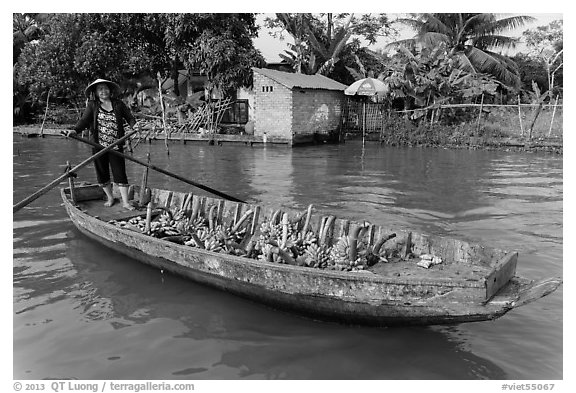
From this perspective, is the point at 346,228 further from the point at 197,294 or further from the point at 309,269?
the point at 197,294

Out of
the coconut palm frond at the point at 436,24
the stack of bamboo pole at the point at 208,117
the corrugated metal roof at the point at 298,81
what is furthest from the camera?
the coconut palm frond at the point at 436,24

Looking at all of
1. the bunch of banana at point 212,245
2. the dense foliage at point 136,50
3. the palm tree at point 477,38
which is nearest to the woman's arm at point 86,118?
the bunch of banana at point 212,245

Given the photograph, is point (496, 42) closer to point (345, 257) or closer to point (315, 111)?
point (315, 111)

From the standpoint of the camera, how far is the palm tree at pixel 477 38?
65.5ft

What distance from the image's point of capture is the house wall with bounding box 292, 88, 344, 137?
17547mm

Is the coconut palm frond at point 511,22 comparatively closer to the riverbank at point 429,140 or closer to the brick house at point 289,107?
the riverbank at point 429,140

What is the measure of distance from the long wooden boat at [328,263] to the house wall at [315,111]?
38.1 ft

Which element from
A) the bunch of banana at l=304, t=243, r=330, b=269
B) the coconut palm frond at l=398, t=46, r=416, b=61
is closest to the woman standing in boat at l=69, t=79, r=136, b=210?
the bunch of banana at l=304, t=243, r=330, b=269

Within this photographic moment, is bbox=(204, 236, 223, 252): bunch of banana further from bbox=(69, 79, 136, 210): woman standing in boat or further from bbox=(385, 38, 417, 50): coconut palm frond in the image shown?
bbox=(385, 38, 417, 50): coconut palm frond

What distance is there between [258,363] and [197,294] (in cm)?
141

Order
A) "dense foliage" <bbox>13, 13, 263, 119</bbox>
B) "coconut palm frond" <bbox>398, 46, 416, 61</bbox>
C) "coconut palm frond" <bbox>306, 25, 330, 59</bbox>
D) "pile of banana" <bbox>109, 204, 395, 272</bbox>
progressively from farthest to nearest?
"coconut palm frond" <bbox>306, 25, 330, 59</bbox> < "dense foliage" <bbox>13, 13, 263, 119</bbox> < "coconut palm frond" <bbox>398, 46, 416, 61</bbox> < "pile of banana" <bbox>109, 204, 395, 272</bbox>

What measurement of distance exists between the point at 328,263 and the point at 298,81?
14115 millimetres

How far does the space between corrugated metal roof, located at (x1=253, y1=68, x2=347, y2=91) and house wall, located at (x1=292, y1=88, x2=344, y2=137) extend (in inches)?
7.8
